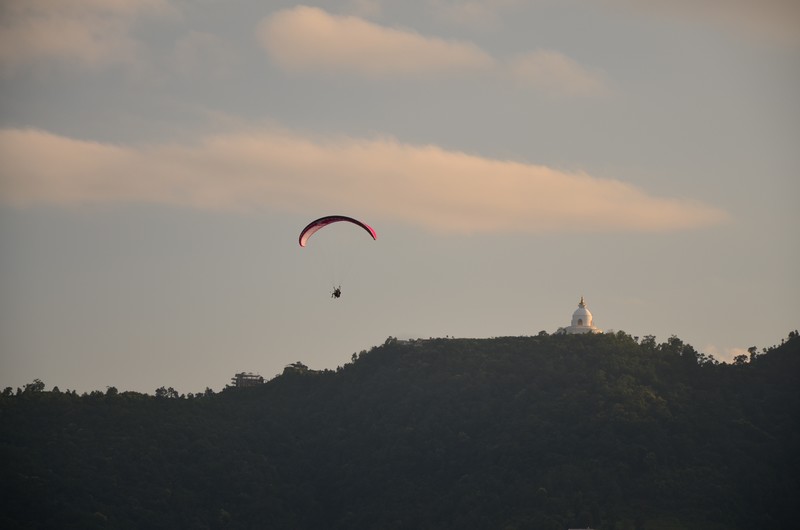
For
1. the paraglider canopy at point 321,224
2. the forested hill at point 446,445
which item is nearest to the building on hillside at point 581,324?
the forested hill at point 446,445

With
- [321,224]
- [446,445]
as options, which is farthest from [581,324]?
[321,224]

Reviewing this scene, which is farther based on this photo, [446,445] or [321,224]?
[446,445]

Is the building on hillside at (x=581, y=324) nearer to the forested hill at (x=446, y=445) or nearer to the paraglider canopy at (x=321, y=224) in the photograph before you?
the forested hill at (x=446, y=445)

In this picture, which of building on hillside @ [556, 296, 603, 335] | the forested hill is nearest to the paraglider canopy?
the forested hill

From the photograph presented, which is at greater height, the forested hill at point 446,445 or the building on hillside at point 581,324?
the building on hillside at point 581,324

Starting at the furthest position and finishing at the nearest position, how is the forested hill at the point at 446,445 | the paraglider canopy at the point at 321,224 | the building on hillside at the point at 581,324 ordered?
1. the building on hillside at the point at 581,324
2. the forested hill at the point at 446,445
3. the paraglider canopy at the point at 321,224

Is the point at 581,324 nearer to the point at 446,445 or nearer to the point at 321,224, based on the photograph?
the point at 446,445
